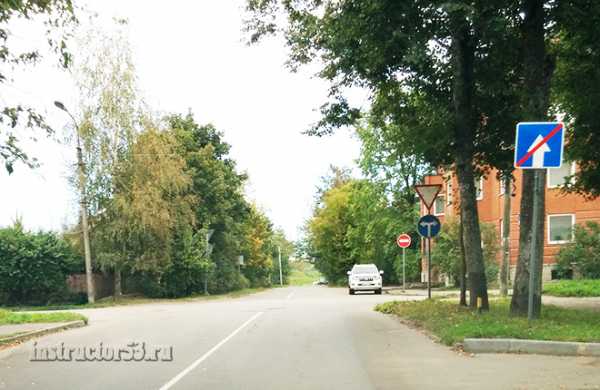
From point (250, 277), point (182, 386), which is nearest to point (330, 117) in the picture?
point (182, 386)

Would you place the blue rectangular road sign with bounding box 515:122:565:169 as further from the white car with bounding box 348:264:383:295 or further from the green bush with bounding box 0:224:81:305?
the green bush with bounding box 0:224:81:305

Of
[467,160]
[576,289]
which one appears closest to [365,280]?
[576,289]

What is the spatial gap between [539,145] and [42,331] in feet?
39.8

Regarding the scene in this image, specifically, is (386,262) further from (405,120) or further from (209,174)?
(405,120)

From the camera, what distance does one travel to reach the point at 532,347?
10086 mm

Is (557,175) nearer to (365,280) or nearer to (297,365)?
(365,280)

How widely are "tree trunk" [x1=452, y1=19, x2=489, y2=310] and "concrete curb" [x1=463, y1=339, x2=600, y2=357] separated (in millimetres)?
4931

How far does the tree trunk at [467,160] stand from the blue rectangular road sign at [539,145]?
4.58 meters

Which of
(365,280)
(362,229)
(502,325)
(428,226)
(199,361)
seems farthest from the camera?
(362,229)

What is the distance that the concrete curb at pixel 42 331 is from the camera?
555 inches

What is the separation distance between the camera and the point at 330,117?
687 inches

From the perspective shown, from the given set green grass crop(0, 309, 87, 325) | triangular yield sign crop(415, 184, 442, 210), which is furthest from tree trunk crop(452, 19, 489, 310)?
green grass crop(0, 309, 87, 325)

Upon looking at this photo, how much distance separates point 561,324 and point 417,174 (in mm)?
35155

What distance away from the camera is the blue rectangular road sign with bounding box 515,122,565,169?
11.0m
